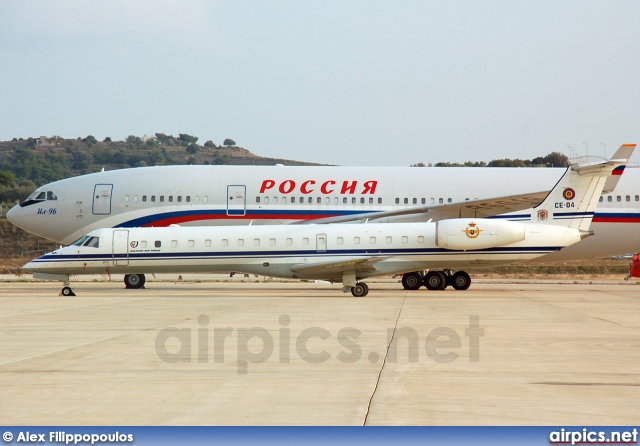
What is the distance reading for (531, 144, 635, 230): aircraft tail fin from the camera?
93.7 ft

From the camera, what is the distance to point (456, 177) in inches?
1339

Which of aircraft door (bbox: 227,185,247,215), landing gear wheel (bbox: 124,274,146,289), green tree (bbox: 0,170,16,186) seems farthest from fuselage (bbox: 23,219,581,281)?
green tree (bbox: 0,170,16,186)

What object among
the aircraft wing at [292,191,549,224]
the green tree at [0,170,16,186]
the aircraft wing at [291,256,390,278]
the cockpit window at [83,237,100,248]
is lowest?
the aircraft wing at [291,256,390,278]

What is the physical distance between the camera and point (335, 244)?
92.7 ft

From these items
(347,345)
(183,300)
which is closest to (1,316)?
(183,300)

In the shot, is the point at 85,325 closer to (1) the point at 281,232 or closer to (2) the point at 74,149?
(1) the point at 281,232

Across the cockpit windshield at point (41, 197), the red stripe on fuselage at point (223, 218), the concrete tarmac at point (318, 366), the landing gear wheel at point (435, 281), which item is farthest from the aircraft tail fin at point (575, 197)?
the cockpit windshield at point (41, 197)

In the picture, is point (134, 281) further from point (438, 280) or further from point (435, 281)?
point (438, 280)

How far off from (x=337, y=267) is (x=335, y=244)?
Answer: 43.7 inches

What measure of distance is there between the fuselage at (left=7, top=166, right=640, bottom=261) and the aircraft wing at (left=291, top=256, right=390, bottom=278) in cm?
536

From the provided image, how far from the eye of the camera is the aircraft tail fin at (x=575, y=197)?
2855cm

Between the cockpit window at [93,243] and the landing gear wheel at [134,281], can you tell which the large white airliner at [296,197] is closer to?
the landing gear wheel at [134,281]

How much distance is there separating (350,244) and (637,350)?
15.3 meters

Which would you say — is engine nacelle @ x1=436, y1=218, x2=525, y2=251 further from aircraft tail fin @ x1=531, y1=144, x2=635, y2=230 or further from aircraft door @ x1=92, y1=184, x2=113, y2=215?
aircraft door @ x1=92, y1=184, x2=113, y2=215
